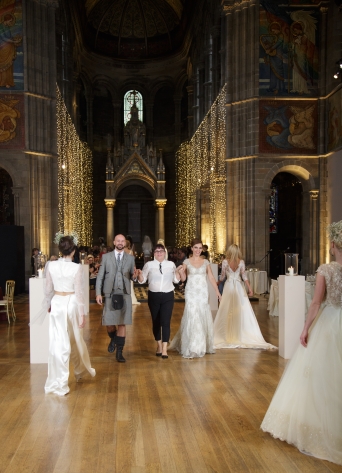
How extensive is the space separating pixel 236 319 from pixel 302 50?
41.4ft

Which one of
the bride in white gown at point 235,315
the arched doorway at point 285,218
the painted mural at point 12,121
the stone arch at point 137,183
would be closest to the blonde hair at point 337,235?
the bride in white gown at point 235,315

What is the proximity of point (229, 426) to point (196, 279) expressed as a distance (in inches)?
128

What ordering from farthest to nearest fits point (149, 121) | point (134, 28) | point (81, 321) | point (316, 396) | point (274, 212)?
1. point (134, 28)
2. point (149, 121)
3. point (274, 212)
4. point (81, 321)
5. point (316, 396)

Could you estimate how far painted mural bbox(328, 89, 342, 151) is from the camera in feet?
54.1

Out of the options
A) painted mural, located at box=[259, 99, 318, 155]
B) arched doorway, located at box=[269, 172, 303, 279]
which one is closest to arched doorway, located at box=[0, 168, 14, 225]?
painted mural, located at box=[259, 99, 318, 155]

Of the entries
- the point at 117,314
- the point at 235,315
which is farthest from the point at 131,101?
the point at 117,314

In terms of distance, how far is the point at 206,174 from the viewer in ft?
77.6

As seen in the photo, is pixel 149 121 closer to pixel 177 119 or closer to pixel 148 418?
pixel 177 119

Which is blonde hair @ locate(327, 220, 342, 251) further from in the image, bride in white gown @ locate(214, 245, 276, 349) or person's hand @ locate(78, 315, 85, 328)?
bride in white gown @ locate(214, 245, 276, 349)

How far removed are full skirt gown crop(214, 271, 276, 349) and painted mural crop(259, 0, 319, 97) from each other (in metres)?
10.9

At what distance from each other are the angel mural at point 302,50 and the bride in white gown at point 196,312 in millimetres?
12017

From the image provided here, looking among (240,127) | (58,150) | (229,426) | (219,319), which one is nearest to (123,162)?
(58,150)

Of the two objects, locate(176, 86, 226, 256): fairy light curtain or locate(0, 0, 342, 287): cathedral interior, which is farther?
locate(176, 86, 226, 256): fairy light curtain

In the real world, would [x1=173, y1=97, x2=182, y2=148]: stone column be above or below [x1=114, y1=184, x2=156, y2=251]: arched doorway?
above
